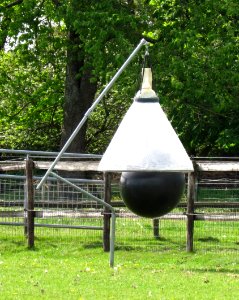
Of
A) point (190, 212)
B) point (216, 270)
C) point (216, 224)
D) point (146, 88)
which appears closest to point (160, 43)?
point (216, 224)

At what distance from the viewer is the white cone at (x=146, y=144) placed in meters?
7.44

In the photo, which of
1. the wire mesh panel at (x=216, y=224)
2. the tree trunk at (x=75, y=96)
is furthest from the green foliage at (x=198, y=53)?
the wire mesh panel at (x=216, y=224)

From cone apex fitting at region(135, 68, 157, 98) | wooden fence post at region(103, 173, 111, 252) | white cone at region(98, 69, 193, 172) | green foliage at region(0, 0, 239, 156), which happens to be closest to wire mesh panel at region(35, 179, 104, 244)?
wooden fence post at region(103, 173, 111, 252)

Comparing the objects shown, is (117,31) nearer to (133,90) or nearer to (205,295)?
(133,90)

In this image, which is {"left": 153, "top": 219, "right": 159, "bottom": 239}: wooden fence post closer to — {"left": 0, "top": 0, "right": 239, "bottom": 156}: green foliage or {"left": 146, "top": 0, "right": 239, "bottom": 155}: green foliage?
{"left": 0, "top": 0, "right": 239, "bottom": 156}: green foliage

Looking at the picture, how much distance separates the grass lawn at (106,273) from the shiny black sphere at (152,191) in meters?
2.38

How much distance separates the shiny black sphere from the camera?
7.59 m

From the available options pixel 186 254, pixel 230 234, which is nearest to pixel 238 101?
pixel 230 234

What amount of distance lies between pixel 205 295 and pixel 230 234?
6551 millimetres

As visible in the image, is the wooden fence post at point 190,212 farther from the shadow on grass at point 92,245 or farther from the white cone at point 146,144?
the white cone at point 146,144

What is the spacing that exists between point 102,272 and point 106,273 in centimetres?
10

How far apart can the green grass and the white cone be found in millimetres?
2667

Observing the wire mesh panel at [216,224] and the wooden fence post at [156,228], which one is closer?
the wire mesh panel at [216,224]

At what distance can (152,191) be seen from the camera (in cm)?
759
